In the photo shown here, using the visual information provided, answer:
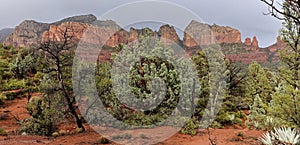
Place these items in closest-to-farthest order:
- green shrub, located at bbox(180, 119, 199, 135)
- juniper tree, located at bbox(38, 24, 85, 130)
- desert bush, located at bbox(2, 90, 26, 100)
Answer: juniper tree, located at bbox(38, 24, 85, 130) → green shrub, located at bbox(180, 119, 199, 135) → desert bush, located at bbox(2, 90, 26, 100)

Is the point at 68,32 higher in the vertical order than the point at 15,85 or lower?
higher

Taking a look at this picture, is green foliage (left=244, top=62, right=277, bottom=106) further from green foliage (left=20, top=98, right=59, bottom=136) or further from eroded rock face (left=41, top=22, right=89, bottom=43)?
green foliage (left=20, top=98, right=59, bottom=136)

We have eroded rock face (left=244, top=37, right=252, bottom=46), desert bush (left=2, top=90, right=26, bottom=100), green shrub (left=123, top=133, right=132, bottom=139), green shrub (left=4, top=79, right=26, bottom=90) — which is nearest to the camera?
green shrub (left=123, top=133, right=132, bottom=139)

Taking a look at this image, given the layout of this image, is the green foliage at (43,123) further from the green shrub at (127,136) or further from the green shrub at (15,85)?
the green shrub at (15,85)

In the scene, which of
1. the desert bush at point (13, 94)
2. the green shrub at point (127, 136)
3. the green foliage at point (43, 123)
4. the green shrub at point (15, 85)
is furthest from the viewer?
the green shrub at point (15, 85)

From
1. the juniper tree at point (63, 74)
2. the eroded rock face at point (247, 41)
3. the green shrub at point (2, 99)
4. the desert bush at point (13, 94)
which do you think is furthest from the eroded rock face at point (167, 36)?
the eroded rock face at point (247, 41)

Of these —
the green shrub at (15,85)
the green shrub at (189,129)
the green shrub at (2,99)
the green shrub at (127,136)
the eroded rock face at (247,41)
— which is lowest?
the green shrub at (189,129)

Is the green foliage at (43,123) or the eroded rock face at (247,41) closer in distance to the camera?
the green foliage at (43,123)

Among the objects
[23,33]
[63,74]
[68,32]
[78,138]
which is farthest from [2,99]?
[23,33]

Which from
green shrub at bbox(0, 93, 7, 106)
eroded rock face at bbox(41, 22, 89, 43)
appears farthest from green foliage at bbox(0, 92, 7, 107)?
eroded rock face at bbox(41, 22, 89, 43)

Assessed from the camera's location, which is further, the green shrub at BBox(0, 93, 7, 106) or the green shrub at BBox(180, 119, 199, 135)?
the green shrub at BBox(0, 93, 7, 106)

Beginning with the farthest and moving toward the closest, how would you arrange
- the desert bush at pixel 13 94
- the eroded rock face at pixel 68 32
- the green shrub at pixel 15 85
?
1. the green shrub at pixel 15 85
2. the desert bush at pixel 13 94
3. the eroded rock face at pixel 68 32

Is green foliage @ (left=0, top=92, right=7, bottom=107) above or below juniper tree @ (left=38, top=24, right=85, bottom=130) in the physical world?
below

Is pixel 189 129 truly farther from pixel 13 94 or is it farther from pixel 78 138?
pixel 13 94
